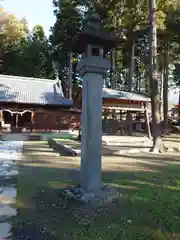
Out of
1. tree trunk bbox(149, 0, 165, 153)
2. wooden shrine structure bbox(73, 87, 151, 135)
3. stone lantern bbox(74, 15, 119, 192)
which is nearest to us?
stone lantern bbox(74, 15, 119, 192)

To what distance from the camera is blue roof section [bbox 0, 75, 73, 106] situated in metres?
20.9

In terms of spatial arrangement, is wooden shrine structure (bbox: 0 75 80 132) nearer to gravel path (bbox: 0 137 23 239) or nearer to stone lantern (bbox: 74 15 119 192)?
gravel path (bbox: 0 137 23 239)

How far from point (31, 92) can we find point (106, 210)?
783 inches

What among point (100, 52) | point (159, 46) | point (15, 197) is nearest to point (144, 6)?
point (159, 46)

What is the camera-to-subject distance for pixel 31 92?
72.9 ft

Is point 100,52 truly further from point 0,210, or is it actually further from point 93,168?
point 0,210

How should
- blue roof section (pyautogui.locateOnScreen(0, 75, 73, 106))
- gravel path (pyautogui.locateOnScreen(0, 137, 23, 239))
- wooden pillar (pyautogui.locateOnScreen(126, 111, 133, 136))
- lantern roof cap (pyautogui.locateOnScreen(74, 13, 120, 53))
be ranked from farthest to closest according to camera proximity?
blue roof section (pyautogui.locateOnScreen(0, 75, 73, 106)) < wooden pillar (pyautogui.locateOnScreen(126, 111, 133, 136)) < lantern roof cap (pyautogui.locateOnScreen(74, 13, 120, 53)) < gravel path (pyautogui.locateOnScreen(0, 137, 23, 239))

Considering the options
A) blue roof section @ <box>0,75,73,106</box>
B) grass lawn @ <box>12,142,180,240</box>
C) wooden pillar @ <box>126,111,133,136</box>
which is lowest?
grass lawn @ <box>12,142,180,240</box>

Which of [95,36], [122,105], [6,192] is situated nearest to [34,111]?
[122,105]

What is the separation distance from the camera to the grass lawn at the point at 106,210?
265 cm

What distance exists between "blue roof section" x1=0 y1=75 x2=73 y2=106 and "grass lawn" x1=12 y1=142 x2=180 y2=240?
625 inches

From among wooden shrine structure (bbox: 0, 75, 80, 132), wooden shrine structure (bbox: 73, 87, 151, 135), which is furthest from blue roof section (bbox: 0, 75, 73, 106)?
wooden shrine structure (bbox: 73, 87, 151, 135)

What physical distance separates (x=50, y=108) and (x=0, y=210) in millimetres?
18644

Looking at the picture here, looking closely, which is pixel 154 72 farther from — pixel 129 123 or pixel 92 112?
pixel 129 123
